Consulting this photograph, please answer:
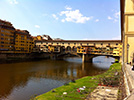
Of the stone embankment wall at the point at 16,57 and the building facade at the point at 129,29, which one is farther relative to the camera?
the stone embankment wall at the point at 16,57

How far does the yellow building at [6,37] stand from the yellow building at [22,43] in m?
2.84

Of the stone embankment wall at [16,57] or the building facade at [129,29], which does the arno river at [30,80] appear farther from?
the stone embankment wall at [16,57]

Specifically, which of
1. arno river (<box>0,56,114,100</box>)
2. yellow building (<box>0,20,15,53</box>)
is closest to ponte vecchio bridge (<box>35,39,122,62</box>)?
yellow building (<box>0,20,15,53</box>)

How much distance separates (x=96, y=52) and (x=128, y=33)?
4286 cm

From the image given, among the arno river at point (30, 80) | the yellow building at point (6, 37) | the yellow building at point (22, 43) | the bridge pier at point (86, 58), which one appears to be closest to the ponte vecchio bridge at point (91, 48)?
the bridge pier at point (86, 58)

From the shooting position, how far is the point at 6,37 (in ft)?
193

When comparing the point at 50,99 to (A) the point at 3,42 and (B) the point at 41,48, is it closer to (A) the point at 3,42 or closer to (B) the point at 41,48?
(A) the point at 3,42

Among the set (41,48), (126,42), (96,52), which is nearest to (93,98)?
(126,42)

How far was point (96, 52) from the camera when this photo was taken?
199 ft

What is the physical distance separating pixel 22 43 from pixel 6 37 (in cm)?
1072

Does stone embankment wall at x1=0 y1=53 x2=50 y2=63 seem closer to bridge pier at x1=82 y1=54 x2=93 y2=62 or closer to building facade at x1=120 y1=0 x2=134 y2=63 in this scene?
bridge pier at x1=82 y1=54 x2=93 y2=62

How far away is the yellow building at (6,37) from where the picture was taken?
56.1m

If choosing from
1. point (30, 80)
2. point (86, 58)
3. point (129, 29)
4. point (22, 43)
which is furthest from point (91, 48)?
point (129, 29)

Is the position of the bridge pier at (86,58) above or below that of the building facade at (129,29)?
below
